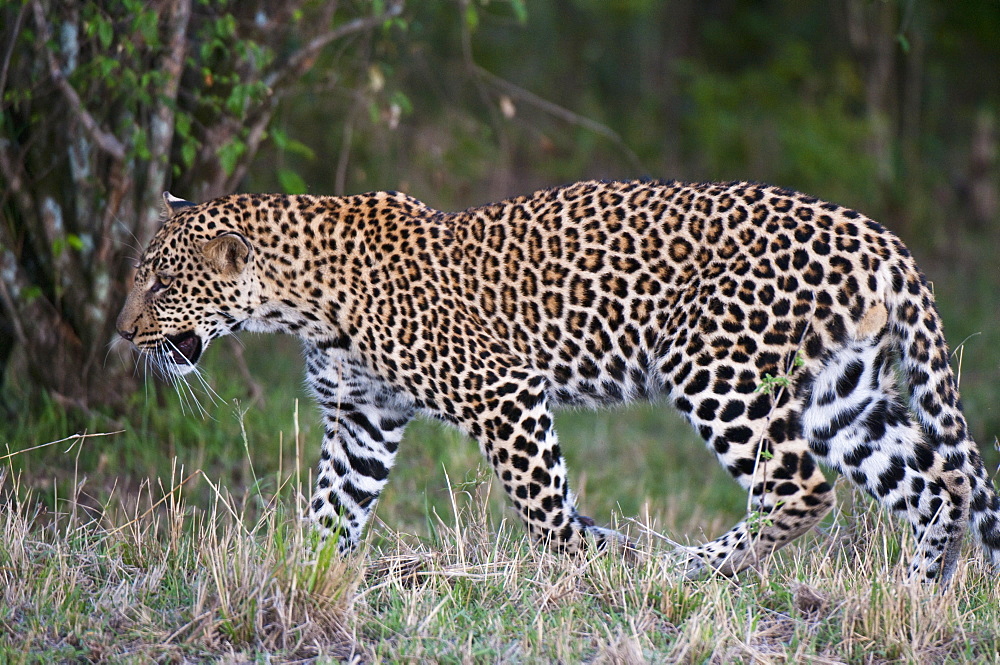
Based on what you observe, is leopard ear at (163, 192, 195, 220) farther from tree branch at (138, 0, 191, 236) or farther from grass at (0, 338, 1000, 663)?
grass at (0, 338, 1000, 663)

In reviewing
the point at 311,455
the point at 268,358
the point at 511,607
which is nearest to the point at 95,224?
the point at 311,455

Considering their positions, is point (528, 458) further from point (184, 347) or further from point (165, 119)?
point (165, 119)

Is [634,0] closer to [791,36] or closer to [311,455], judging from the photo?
[791,36]

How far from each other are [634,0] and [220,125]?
10971 mm

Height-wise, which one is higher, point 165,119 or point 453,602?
point 165,119

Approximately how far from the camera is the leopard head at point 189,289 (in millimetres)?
5512

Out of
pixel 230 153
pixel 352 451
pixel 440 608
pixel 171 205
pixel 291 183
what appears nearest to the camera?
pixel 440 608

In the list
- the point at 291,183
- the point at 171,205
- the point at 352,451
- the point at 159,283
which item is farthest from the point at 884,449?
the point at 291,183

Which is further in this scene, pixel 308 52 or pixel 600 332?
pixel 308 52

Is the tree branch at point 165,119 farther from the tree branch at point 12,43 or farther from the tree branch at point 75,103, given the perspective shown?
the tree branch at point 12,43

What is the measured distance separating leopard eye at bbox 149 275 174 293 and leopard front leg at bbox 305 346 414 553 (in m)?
0.73

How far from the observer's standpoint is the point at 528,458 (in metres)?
5.24

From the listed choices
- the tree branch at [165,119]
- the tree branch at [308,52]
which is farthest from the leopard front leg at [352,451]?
the tree branch at [308,52]

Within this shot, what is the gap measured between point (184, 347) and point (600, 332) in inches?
77.6
